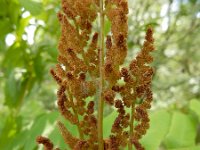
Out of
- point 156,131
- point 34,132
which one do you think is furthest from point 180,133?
point 34,132

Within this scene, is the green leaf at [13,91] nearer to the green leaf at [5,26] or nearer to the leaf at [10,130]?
the leaf at [10,130]

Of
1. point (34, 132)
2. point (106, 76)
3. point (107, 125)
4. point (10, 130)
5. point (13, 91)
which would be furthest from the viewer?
point (13, 91)

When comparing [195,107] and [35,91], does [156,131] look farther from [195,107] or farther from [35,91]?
[35,91]

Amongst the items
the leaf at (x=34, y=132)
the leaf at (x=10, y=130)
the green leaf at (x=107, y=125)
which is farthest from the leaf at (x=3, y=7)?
the green leaf at (x=107, y=125)

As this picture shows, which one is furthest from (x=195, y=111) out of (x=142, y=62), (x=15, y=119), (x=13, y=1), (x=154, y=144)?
(x=13, y=1)

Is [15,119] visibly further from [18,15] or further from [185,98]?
[185,98]

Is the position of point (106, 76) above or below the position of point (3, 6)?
below

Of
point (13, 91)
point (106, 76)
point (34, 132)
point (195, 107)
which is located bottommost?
point (106, 76)

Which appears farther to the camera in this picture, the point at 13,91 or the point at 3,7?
the point at 13,91

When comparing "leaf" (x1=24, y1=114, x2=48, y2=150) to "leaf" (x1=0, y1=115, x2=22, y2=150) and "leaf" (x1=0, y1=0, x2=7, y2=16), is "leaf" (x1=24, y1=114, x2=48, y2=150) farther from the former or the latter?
"leaf" (x1=0, y1=0, x2=7, y2=16)
